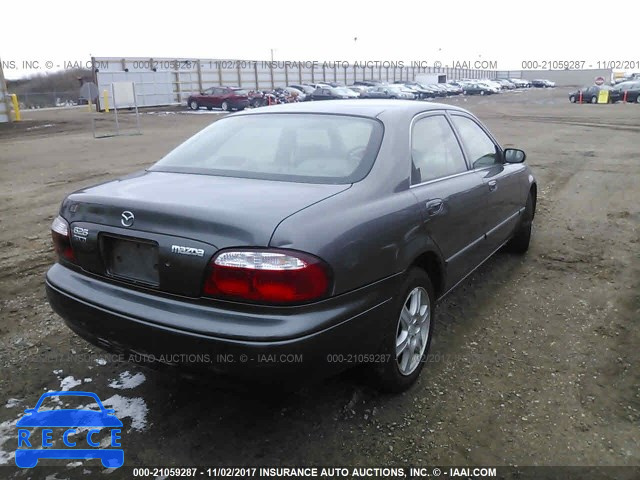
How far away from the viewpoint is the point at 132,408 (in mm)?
2969

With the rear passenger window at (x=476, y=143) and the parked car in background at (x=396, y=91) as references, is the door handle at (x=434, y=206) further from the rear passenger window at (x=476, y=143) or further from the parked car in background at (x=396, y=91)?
Answer: the parked car in background at (x=396, y=91)

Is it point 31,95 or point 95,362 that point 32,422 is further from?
→ point 31,95

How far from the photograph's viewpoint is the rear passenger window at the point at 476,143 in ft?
13.4

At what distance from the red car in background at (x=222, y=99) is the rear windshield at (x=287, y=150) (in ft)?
106

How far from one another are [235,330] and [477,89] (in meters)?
61.6

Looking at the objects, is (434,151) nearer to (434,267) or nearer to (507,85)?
(434,267)

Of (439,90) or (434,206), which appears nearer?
(434,206)

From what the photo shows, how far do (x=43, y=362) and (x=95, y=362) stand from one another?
0.33 m

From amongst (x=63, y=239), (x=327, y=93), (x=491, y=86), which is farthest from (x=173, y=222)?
(x=491, y=86)

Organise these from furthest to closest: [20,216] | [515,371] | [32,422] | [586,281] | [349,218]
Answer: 1. [20,216]
2. [586,281]
3. [515,371]
4. [32,422]
5. [349,218]

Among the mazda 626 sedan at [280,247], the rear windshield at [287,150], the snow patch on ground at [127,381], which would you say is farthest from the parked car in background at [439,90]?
the snow patch on ground at [127,381]

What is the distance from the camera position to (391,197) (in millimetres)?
2887

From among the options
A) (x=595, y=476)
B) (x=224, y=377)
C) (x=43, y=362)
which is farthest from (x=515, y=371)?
(x=43, y=362)

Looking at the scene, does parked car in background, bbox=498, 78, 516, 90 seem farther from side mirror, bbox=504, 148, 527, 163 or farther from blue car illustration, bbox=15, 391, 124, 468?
blue car illustration, bbox=15, 391, 124, 468
